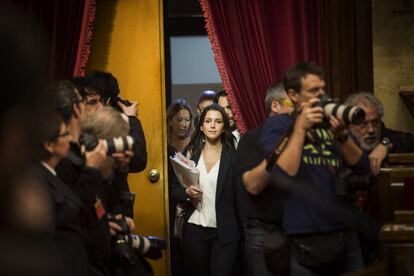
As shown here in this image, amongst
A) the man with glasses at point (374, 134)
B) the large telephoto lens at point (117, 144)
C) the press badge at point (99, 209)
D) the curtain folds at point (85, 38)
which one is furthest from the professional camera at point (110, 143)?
the curtain folds at point (85, 38)

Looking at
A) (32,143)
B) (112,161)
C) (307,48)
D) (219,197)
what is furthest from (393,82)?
(32,143)

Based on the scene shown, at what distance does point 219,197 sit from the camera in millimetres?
4258

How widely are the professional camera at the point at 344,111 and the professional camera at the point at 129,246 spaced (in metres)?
0.88

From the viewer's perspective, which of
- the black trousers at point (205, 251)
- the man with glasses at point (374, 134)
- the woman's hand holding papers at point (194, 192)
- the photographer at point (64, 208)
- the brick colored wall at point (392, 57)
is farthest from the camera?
the brick colored wall at point (392, 57)

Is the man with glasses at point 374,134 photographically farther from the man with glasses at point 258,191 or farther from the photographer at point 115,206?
the photographer at point 115,206

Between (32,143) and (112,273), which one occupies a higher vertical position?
(32,143)

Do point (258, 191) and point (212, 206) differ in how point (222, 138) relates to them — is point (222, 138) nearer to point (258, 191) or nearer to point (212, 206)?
point (212, 206)

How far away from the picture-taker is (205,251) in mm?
4230

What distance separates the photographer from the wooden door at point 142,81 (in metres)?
4.68

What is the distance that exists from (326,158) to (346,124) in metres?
0.18

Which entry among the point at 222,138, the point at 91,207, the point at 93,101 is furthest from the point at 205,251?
the point at 91,207

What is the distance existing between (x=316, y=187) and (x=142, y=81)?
219cm

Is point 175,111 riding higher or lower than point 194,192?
higher

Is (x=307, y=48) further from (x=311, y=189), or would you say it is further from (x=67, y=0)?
(x=311, y=189)
